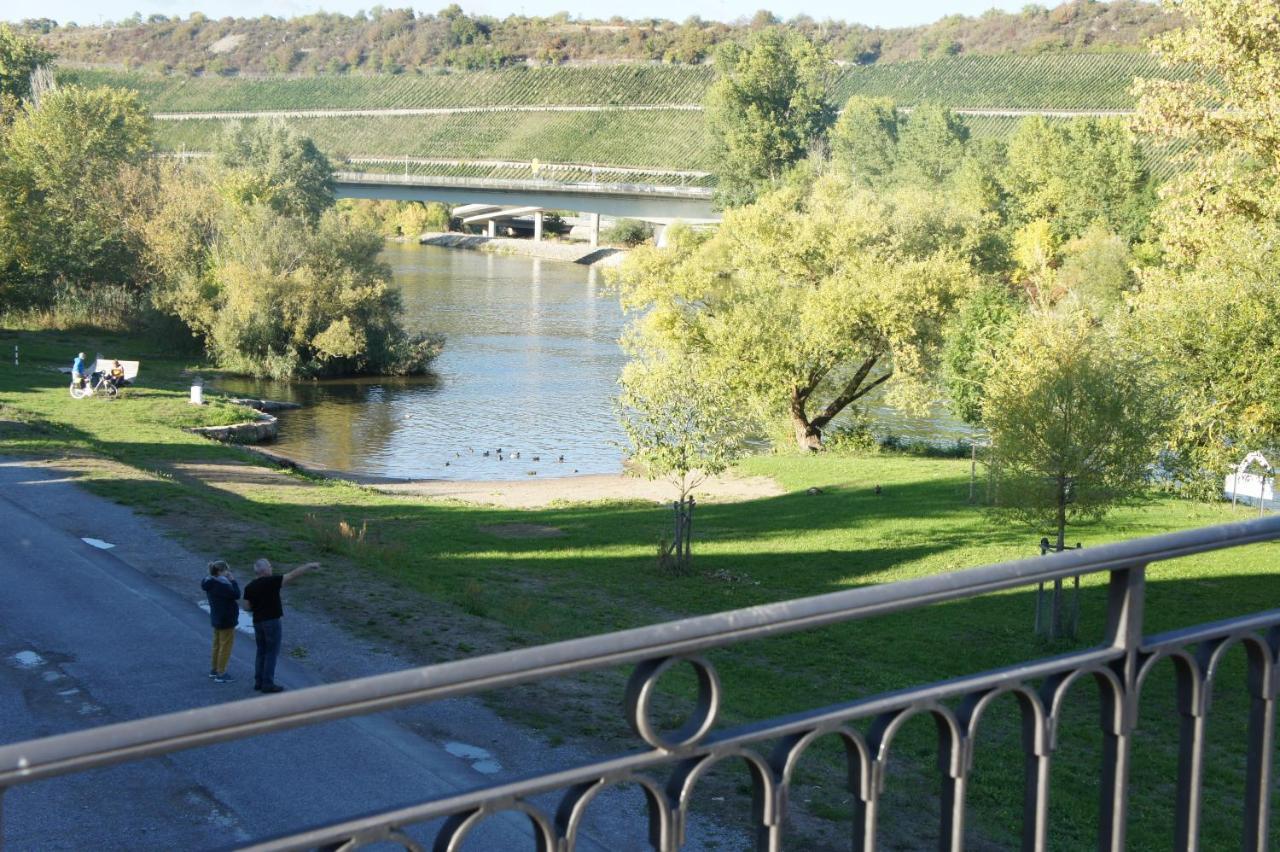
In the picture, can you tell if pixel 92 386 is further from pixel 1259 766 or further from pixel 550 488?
pixel 1259 766

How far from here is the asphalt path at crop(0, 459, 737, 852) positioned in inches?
368

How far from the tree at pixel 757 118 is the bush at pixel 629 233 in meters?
25.4

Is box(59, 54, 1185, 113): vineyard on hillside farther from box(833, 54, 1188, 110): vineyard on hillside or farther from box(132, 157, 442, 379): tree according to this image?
box(132, 157, 442, 379): tree

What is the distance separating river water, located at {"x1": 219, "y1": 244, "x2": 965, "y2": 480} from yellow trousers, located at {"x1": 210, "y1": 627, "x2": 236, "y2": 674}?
14295 millimetres

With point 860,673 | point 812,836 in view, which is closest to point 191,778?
point 812,836

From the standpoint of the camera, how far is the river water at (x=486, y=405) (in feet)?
134

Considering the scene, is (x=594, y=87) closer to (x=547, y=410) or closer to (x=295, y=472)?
(x=547, y=410)

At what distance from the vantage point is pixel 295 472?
117 feet

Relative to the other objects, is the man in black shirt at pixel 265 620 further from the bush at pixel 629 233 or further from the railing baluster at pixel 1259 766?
the bush at pixel 629 233

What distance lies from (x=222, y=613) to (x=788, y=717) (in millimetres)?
11496

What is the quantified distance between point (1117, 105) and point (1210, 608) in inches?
3762

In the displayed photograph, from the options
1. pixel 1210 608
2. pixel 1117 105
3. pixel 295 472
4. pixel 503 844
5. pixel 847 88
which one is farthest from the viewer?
pixel 847 88

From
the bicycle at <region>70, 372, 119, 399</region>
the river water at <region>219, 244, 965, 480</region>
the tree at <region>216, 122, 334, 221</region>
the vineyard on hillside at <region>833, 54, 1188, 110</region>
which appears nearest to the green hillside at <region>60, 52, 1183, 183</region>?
the vineyard on hillside at <region>833, 54, 1188, 110</region>

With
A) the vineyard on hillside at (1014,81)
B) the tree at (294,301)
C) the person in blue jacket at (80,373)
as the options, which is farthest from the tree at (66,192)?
the vineyard on hillside at (1014,81)
